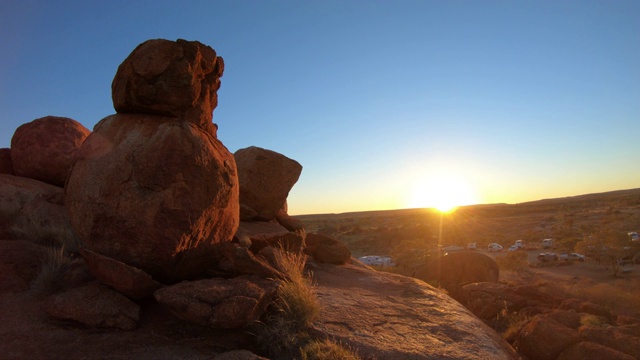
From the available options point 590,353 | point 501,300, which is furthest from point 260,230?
point 590,353

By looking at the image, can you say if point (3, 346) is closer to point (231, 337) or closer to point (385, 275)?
point (231, 337)

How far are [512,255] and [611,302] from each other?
430 inches

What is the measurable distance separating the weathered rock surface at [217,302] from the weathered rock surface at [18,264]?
2.63 m

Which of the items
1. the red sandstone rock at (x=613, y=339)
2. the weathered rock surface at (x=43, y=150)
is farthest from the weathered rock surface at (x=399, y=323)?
the weathered rock surface at (x=43, y=150)

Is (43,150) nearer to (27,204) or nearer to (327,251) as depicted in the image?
(27,204)

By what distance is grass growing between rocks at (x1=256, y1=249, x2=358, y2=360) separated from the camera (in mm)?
5402

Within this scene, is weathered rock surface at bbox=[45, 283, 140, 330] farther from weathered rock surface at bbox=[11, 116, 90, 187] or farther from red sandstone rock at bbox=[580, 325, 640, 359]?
red sandstone rock at bbox=[580, 325, 640, 359]

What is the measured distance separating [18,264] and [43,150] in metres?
6.39

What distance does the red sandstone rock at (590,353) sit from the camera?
7.16m

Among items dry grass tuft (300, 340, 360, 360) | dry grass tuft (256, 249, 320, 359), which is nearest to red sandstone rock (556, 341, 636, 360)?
dry grass tuft (300, 340, 360, 360)

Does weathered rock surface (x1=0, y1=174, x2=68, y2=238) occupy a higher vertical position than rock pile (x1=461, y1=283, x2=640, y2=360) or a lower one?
higher

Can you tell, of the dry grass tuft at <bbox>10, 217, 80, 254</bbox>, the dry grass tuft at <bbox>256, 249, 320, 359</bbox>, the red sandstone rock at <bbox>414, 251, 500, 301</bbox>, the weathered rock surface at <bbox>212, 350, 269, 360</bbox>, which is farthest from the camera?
the red sandstone rock at <bbox>414, 251, 500, 301</bbox>

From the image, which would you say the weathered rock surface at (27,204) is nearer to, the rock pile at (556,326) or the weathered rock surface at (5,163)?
the weathered rock surface at (5,163)

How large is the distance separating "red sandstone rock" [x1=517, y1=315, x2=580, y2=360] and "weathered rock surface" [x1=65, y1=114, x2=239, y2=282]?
678 cm
